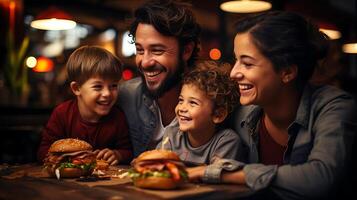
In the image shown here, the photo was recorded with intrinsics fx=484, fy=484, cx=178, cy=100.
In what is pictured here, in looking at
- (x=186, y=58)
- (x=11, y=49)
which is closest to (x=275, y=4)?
(x=186, y=58)

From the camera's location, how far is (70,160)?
100 inches

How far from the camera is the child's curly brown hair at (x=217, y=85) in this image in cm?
278

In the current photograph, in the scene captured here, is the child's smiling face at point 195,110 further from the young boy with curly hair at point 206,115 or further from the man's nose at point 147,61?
the man's nose at point 147,61

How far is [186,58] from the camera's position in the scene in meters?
3.44

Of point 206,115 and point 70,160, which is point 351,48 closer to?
point 206,115

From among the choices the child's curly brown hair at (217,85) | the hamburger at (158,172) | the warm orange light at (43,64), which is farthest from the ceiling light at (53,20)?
the warm orange light at (43,64)

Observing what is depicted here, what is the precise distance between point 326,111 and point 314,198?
465 mm

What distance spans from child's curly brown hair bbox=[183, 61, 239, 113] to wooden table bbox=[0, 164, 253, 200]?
704 millimetres

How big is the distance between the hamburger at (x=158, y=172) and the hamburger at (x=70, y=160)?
0.40 meters

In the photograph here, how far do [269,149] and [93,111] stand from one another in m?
1.20

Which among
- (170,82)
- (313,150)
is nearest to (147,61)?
(170,82)

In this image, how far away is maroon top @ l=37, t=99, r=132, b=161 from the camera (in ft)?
10.5

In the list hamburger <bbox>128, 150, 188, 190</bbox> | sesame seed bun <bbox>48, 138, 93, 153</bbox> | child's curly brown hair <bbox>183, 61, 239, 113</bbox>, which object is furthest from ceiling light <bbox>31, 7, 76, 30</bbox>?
hamburger <bbox>128, 150, 188, 190</bbox>

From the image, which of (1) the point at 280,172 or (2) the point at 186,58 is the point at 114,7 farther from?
(1) the point at 280,172
